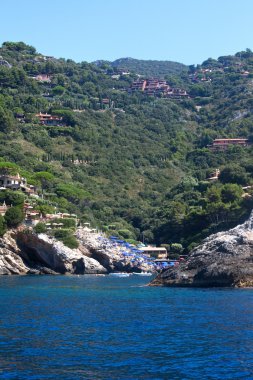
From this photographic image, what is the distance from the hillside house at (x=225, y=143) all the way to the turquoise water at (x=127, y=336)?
9382 centimetres

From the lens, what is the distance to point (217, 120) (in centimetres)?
16262

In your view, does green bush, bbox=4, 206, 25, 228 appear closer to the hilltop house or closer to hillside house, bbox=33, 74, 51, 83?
hillside house, bbox=33, 74, 51, 83

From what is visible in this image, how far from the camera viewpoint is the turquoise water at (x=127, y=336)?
2206 centimetres

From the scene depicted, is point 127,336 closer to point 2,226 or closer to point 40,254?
point 2,226

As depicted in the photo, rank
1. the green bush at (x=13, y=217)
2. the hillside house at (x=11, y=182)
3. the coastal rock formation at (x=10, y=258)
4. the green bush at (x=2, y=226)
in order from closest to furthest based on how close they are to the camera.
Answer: the coastal rock formation at (x=10, y=258) < the green bush at (x=2, y=226) < the green bush at (x=13, y=217) < the hillside house at (x=11, y=182)

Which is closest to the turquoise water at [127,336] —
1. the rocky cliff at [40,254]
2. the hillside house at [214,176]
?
the rocky cliff at [40,254]

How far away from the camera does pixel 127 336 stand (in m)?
28.4

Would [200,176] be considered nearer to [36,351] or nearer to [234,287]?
[234,287]

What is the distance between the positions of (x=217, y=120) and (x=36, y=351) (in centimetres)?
14174

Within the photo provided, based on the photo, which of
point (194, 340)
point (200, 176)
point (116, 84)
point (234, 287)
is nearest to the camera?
point (194, 340)

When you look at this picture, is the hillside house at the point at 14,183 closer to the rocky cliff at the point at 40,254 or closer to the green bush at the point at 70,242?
the green bush at the point at 70,242

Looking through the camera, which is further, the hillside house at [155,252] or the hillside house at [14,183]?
the hillside house at [155,252]

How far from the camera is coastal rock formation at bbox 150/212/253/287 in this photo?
167 feet

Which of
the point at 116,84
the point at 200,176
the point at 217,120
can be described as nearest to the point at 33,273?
the point at 200,176
